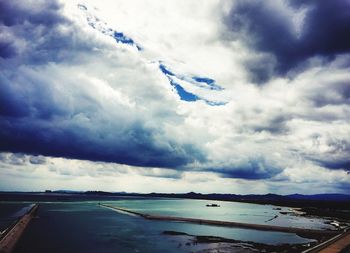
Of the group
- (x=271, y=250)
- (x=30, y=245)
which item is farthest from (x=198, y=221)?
(x=30, y=245)

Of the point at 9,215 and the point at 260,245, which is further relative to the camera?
the point at 9,215

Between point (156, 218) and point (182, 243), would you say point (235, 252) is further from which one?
point (156, 218)

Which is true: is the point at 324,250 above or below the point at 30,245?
above

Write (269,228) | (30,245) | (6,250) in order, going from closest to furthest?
(6,250), (30,245), (269,228)

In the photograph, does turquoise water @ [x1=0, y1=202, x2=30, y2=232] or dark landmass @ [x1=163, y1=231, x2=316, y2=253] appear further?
turquoise water @ [x1=0, y1=202, x2=30, y2=232]

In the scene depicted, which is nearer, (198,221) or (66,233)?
Answer: (66,233)

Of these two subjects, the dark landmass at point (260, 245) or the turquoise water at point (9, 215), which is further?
the turquoise water at point (9, 215)

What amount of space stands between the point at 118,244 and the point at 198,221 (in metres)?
42.9

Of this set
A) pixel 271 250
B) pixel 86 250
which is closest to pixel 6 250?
pixel 86 250

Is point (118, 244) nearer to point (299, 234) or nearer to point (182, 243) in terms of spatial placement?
point (182, 243)

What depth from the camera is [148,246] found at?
51344mm

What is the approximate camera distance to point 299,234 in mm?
68938

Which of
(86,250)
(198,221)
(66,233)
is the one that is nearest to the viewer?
(86,250)

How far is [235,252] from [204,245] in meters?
6.99
